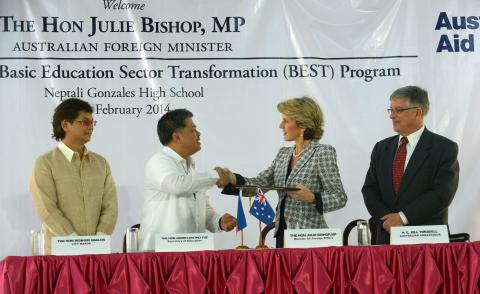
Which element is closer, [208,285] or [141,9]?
[208,285]

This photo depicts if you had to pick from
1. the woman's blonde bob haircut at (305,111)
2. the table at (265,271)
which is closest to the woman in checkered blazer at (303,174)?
the woman's blonde bob haircut at (305,111)

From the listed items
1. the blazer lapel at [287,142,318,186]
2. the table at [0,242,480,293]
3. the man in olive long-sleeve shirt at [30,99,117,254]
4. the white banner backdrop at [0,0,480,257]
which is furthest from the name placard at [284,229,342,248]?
the man in olive long-sleeve shirt at [30,99,117,254]

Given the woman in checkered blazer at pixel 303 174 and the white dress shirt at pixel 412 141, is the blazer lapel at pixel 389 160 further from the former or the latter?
the woman in checkered blazer at pixel 303 174

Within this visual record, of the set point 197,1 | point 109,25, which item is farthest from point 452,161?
point 109,25

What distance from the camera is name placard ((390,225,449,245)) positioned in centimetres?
385

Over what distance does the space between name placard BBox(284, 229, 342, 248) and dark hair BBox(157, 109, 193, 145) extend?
3.81 ft

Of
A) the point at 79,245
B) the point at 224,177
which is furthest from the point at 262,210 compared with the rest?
the point at 79,245

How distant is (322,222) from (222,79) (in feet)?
3.58

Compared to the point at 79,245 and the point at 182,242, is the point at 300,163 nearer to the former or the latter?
the point at 182,242

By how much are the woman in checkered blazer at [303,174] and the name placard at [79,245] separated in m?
1.19

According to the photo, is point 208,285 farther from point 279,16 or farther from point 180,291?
point 279,16

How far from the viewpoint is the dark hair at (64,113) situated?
459 cm

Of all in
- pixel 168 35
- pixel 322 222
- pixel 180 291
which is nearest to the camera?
pixel 180 291

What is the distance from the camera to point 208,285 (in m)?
3.62
